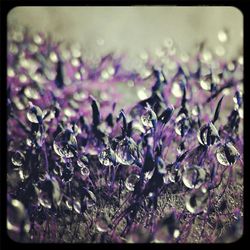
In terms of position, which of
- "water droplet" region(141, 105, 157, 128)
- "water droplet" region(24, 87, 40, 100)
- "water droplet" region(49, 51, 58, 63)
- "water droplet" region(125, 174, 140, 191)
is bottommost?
"water droplet" region(125, 174, 140, 191)

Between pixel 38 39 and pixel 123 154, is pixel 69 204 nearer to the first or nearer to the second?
pixel 123 154

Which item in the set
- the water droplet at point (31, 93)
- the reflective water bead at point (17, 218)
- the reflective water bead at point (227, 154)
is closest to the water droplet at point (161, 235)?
the reflective water bead at point (227, 154)

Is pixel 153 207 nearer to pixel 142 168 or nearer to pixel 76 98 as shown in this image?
pixel 142 168

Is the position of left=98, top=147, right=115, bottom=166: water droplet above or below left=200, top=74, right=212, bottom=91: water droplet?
below

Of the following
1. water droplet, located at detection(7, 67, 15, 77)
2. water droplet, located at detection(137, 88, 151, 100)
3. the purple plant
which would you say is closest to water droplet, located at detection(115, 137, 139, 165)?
the purple plant

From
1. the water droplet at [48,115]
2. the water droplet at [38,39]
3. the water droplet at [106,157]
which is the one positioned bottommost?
the water droplet at [106,157]

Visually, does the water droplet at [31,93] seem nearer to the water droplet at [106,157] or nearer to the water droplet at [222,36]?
the water droplet at [106,157]

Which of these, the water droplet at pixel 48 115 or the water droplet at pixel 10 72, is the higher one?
the water droplet at pixel 10 72

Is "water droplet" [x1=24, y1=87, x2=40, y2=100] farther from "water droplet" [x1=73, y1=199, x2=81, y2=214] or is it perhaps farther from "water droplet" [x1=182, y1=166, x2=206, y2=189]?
"water droplet" [x1=182, y1=166, x2=206, y2=189]

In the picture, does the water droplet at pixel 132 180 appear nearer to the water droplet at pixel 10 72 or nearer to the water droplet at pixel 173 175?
the water droplet at pixel 173 175
